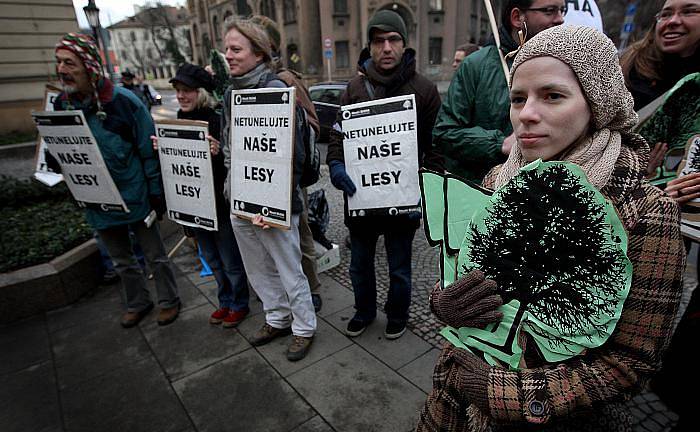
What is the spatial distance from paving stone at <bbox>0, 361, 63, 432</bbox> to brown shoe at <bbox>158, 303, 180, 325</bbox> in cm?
85

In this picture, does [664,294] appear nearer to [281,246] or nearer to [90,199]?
[281,246]

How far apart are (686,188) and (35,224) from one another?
6.33 m

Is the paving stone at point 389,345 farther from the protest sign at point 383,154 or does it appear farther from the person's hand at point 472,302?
the person's hand at point 472,302

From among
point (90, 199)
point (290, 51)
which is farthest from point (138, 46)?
point (90, 199)

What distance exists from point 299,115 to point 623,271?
2.22 meters

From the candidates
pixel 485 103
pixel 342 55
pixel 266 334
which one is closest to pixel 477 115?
pixel 485 103

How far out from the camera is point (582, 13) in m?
2.49

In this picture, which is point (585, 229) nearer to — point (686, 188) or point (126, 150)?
point (686, 188)

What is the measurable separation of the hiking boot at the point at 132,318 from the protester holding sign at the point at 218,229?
0.66m

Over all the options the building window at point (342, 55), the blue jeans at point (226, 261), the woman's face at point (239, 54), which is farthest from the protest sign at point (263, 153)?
the building window at point (342, 55)

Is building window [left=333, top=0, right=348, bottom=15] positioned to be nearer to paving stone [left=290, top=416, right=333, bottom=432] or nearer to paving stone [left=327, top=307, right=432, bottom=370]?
paving stone [left=327, top=307, right=432, bottom=370]

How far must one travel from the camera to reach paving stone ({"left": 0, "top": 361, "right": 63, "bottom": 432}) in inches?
102

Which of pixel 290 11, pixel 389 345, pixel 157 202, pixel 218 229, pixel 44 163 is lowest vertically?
pixel 389 345

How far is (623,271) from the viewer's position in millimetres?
920
